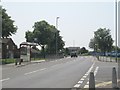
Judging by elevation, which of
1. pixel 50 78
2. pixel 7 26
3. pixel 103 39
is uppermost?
pixel 7 26

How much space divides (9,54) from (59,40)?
37527 millimetres

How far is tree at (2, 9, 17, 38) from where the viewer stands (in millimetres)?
58844

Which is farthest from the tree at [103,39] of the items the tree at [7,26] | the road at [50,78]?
the road at [50,78]

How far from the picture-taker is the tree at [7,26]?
5884 centimetres

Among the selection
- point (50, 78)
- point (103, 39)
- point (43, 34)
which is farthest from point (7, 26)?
point (43, 34)

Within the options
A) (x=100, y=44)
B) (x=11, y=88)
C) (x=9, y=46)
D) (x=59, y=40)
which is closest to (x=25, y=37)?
(x=59, y=40)

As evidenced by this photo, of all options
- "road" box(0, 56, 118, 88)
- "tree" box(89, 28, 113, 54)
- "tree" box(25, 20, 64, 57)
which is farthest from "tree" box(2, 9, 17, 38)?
"tree" box(25, 20, 64, 57)

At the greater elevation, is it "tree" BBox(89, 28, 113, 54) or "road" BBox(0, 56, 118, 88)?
"tree" BBox(89, 28, 113, 54)

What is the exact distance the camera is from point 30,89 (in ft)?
47.0

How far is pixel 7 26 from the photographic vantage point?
5956cm

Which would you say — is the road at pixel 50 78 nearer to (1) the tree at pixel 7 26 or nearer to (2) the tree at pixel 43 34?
(1) the tree at pixel 7 26

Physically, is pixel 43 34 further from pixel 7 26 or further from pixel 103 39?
pixel 7 26

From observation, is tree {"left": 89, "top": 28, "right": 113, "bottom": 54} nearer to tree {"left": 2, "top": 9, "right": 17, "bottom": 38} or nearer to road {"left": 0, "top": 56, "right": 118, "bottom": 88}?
tree {"left": 2, "top": 9, "right": 17, "bottom": 38}

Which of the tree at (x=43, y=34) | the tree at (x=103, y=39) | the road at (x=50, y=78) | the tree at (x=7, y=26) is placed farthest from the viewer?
the tree at (x=43, y=34)
